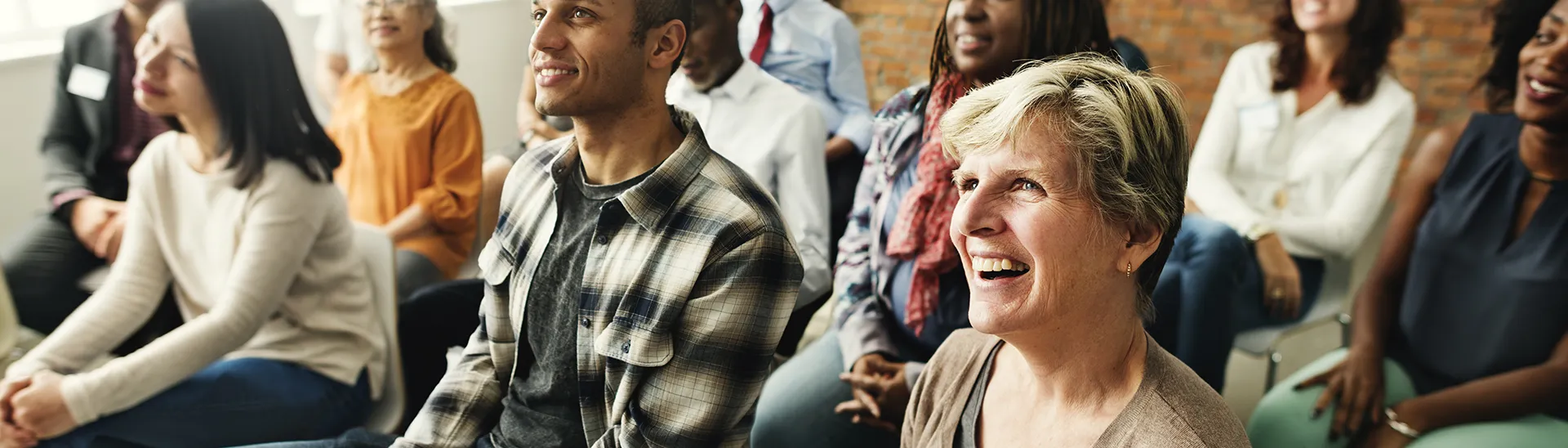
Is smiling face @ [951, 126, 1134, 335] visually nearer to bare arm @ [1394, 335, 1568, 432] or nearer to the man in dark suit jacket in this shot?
bare arm @ [1394, 335, 1568, 432]

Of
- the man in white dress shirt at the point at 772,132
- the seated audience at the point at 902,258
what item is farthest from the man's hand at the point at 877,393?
the man in white dress shirt at the point at 772,132

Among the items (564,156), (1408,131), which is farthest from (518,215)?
(1408,131)

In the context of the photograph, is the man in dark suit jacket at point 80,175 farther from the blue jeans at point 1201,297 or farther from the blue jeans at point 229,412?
the blue jeans at point 1201,297

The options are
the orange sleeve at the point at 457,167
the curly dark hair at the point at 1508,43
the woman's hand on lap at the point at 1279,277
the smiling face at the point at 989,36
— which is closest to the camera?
the smiling face at the point at 989,36

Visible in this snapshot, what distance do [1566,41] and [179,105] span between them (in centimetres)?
204

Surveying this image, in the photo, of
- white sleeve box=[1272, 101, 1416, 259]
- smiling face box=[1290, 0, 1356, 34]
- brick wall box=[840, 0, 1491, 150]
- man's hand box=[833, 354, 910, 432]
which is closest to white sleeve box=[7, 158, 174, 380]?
man's hand box=[833, 354, 910, 432]

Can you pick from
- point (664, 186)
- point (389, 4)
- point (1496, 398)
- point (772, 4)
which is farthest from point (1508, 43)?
point (389, 4)

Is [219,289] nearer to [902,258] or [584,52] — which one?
[584,52]

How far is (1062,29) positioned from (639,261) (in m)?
0.66

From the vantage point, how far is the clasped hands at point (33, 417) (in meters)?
1.68

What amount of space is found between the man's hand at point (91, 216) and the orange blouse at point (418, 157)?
0.47 meters

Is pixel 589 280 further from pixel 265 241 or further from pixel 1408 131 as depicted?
pixel 1408 131

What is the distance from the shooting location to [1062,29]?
1.51 m

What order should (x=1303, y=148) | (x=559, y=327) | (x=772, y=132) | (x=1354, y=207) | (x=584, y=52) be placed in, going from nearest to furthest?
1. (x=584, y=52)
2. (x=559, y=327)
3. (x=772, y=132)
4. (x=1354, y=207)
5. (x=1303, y=148)
